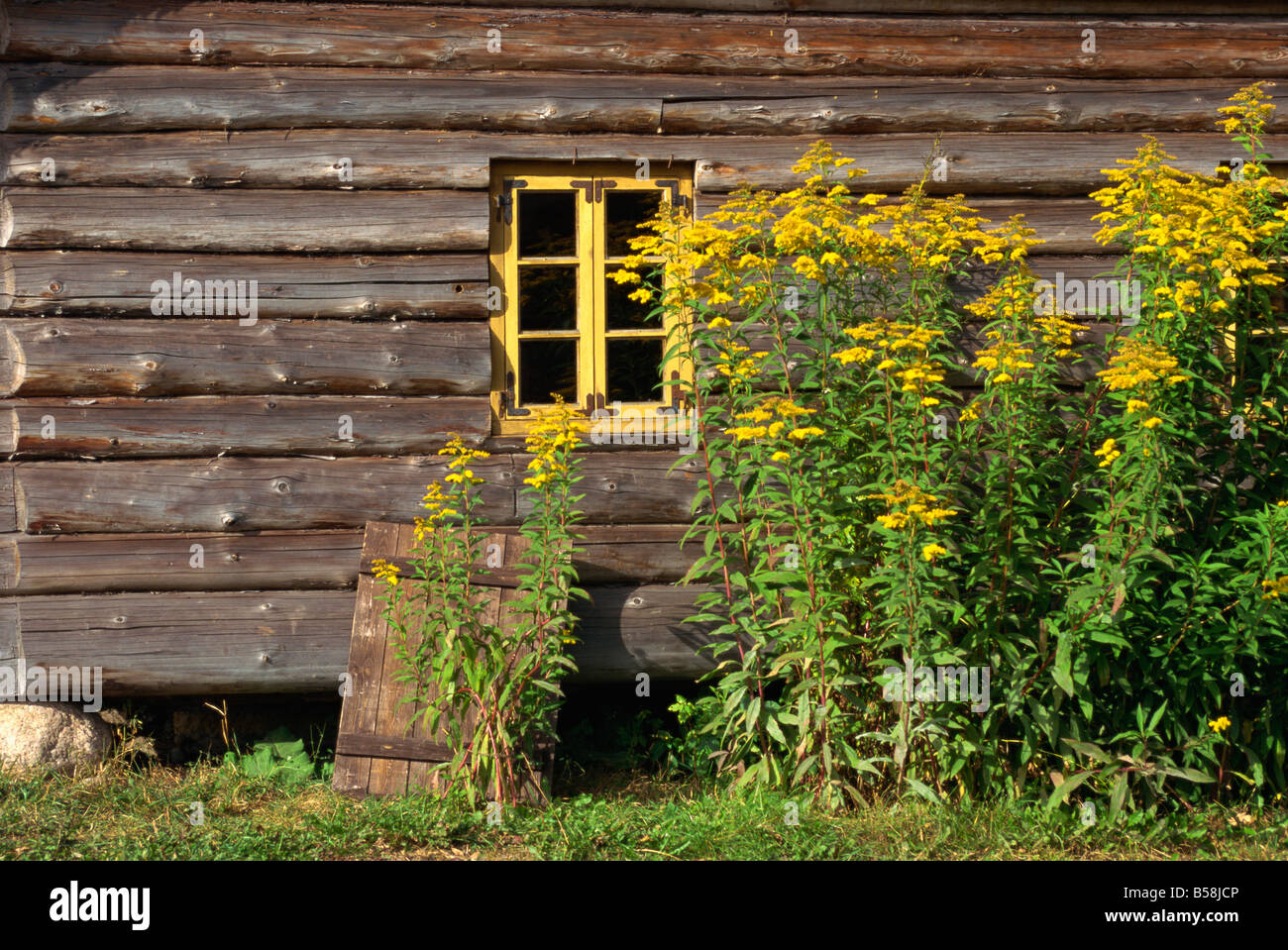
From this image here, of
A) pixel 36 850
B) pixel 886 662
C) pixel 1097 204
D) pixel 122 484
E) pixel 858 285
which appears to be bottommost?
pixel 36 850

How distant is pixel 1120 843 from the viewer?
15.0 ft

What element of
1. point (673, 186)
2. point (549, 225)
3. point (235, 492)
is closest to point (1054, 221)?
point (673, 186)

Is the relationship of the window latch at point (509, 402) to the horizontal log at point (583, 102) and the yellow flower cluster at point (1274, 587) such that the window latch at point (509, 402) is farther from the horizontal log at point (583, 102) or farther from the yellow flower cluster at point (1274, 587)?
the yellow flower cluster at point (1274, 587)

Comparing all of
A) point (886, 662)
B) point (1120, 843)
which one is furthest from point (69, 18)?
A: point (1120, 843)

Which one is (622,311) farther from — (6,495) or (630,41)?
(6,495)

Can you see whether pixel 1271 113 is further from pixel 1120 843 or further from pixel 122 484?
pixel 122 484

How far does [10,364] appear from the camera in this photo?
566 cm

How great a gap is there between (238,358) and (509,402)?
1376 mm

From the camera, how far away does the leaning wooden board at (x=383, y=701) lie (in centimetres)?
528

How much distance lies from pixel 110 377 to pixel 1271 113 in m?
6.19

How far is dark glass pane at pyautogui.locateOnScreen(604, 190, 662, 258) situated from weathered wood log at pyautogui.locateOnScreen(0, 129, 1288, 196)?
166 mm

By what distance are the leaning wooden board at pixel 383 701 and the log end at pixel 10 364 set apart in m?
1.87

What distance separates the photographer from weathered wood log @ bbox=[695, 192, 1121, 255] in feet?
20.0

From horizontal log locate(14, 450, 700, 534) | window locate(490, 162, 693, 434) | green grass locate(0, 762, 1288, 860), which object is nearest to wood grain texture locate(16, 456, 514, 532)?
horizontal log locate(14, 450, 700, 534)
